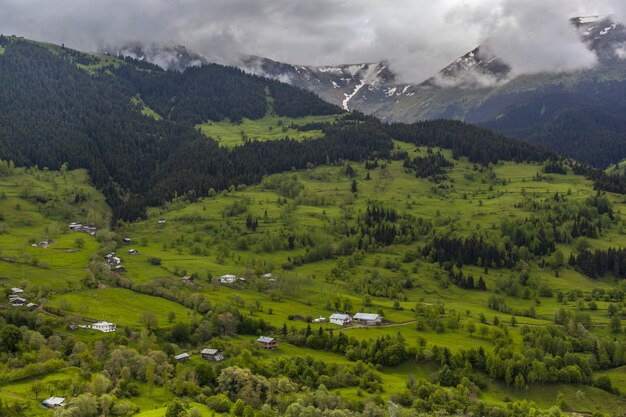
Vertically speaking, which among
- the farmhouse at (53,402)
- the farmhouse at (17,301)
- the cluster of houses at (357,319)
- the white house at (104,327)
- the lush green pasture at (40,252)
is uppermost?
the lush green pasture at (40,252)

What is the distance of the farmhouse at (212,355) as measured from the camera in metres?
107

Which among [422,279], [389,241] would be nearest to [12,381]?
[422,279]

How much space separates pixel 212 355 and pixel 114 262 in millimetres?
66114

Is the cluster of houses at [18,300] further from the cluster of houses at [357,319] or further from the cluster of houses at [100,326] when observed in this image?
the cluster of houses at [357,319]

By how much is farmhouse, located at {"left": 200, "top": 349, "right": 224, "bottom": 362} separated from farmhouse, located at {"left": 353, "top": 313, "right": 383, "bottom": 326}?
36608 millimetres

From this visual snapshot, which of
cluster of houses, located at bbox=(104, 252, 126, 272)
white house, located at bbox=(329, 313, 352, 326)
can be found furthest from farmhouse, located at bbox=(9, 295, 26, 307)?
white house, located at bbox=(329, 313, 352, 326)

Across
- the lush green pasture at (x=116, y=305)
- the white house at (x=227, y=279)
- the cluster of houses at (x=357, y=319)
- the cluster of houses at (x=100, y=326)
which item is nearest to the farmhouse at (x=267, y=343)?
the cluster of houses at (x=357, y=319)

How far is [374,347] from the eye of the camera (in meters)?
115

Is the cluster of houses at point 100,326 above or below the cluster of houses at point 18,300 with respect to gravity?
below

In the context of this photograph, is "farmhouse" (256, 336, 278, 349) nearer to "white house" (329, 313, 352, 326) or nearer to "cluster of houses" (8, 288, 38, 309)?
"white house" (329, 313, 352, 326)

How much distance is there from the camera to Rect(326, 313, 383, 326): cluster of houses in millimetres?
131250

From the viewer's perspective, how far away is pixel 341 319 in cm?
13175

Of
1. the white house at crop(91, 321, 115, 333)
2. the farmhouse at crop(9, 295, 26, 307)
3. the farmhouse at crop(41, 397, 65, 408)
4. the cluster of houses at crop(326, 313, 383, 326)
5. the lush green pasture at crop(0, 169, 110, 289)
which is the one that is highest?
the lush green pasture at crop(0, 169, 110, 289)

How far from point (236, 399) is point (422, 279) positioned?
87724 mm
